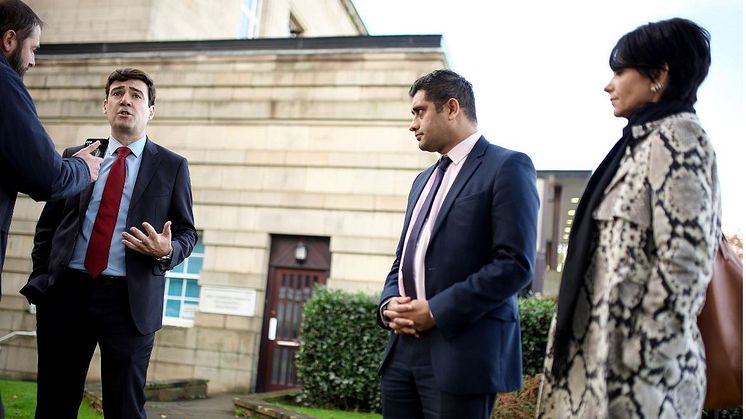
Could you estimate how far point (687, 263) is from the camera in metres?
2.06

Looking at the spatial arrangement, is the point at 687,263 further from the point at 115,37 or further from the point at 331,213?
the point at 115,37

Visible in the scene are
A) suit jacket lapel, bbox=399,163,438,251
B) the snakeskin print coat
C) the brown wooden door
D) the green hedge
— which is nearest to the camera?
the snakeskin print coat

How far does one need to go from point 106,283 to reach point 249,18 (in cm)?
1552

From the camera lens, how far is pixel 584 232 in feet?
7.75

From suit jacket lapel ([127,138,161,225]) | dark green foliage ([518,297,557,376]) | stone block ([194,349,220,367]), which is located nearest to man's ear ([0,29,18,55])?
suit jacket lapel ([127,138,161,225])

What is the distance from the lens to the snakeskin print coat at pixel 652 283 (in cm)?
208

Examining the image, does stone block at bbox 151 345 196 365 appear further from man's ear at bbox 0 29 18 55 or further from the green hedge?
man's ear at bbox 0 29 18 55

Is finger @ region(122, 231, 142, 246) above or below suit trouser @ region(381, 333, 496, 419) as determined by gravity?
above

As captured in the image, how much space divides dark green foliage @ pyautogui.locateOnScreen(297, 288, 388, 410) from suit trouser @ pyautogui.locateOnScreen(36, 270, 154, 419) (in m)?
5.76

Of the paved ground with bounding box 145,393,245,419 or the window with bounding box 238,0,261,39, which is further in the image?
the window with bounding box 238,0,261,39

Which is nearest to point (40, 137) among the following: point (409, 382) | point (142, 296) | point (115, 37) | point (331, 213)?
point (142, 296)

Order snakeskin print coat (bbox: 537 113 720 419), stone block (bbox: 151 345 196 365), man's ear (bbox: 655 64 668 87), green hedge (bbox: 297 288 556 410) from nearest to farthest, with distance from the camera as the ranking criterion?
snakeskin print coat (bbox: 537 113 720 419)
man's ear (bbox: 655 64 668 87)
green hedge (bbox: 297 288 556 410)
stone block (bbox: 151 345 196 365)

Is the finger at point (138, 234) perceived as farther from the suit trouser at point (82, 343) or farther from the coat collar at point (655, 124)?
the coat collar at point (655, 124)

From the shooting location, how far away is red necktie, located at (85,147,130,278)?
10.8 ft
